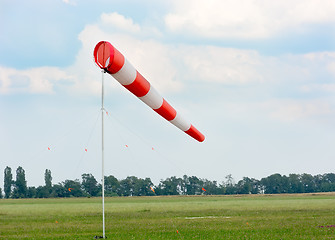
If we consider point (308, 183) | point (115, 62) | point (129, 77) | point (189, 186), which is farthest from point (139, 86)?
point (308, 183)

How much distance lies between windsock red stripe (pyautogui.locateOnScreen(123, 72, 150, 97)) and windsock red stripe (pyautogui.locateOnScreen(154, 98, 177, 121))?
1.31m

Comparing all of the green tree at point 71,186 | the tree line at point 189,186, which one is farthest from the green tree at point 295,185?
the green tree at point 71,186

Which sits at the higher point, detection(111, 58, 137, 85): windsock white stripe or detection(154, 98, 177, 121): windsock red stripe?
detection(111, 58, 137, 85): windsock white stripe

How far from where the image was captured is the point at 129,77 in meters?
17.4

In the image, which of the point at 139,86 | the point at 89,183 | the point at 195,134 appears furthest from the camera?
the point at 89,183

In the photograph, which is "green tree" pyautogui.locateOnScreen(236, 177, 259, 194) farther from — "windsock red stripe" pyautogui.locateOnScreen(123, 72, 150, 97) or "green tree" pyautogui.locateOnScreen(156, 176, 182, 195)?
"windsock red stripe" pyautogui.locateOnScreen(123, 72, 150, 97)

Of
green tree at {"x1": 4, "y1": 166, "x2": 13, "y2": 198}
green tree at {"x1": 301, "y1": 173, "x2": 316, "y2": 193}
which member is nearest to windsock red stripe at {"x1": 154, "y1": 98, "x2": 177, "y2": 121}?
green tree at {"x1": 4, "y1": 166, "x2": 13, "y2": 198}

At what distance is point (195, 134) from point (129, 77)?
5.91 metres

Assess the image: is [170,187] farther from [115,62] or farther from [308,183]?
[115,62]

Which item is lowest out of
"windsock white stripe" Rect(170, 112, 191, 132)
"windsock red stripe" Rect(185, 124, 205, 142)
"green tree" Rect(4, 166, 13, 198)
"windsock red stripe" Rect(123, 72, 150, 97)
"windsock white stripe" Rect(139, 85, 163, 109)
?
"windsock red stripe" Rect(185, 124, 205, 142)

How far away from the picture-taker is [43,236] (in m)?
25.6

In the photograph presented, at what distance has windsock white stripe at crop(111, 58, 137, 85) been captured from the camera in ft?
56.5

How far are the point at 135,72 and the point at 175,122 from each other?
12.1 feet

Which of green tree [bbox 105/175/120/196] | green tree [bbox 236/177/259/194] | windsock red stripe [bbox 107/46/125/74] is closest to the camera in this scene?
windsock red stripe [bbox 107/46/125/74]
